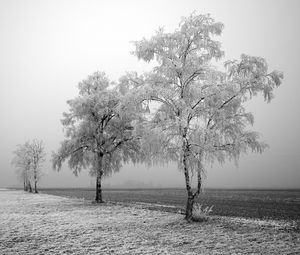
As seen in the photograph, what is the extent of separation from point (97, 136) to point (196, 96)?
58.3ft

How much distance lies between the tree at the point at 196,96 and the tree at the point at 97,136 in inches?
569

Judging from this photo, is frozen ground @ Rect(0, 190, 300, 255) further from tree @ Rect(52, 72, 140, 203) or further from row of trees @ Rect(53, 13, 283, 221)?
tree @ Rect(52, 72, 140, 203)

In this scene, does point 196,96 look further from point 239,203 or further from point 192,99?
point 239,203

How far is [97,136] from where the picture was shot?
3369 centimetres

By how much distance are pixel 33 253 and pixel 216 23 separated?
15.9 m

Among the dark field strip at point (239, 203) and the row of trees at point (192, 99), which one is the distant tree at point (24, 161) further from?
the row of trees at point (192, 99)

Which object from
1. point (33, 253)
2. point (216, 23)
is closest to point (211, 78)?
point (216, 23)

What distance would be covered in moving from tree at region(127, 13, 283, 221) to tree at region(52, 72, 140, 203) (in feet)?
47.4

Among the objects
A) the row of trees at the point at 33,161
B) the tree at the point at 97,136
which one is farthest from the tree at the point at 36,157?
the tree at the point at 97,136

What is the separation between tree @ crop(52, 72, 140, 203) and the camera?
33500 mm

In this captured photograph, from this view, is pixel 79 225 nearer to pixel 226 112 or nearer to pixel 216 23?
pixel 226 112

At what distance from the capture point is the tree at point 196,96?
58.2 feet

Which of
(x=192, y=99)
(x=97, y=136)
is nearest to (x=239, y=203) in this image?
(x=97, y=136)

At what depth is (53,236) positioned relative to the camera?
48.6ft
